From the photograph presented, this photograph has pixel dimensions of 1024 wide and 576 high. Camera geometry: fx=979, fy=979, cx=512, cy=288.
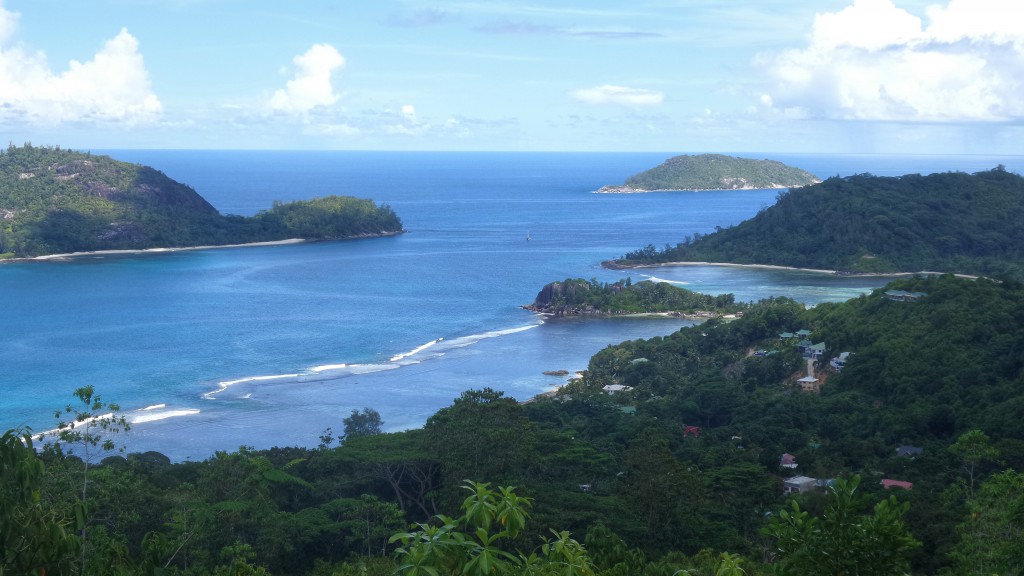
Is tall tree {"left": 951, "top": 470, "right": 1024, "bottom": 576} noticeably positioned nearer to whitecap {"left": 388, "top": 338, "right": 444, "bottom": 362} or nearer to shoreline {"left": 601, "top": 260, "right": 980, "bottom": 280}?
whitecap {"left": 388, "top": 338, "right": 444, "bottom": 362}

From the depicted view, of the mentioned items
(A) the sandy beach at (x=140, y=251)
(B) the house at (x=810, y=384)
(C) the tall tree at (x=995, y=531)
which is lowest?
(B) the house at (x=810, y=384)

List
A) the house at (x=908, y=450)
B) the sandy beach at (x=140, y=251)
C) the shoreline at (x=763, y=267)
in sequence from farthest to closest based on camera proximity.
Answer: the sandy beach at (x=140, y=251) < the shoreline at (x=763, y=267) < the house at (x=908, y=450)

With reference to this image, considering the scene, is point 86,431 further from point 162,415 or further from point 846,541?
point 162,415

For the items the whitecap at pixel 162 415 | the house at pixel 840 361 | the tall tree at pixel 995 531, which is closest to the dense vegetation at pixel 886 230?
the house at pixel 840 361

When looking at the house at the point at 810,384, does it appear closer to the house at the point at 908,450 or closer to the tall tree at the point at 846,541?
the house at the point at 908,450

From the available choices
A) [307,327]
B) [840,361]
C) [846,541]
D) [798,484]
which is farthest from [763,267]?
[846,541]

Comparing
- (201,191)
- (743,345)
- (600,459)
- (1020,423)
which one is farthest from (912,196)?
(201,191)

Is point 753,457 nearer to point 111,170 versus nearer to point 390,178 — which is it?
point 111,170
